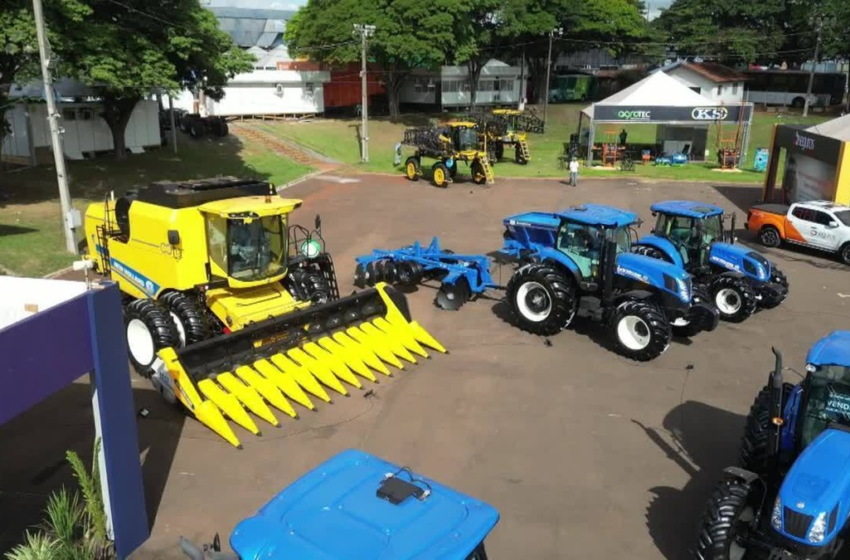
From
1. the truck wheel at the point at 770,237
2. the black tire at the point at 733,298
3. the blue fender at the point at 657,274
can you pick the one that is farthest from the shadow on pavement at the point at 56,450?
the truck wheel at the point at 770,237

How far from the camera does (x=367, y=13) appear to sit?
39625mm

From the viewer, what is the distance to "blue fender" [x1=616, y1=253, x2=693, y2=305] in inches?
438

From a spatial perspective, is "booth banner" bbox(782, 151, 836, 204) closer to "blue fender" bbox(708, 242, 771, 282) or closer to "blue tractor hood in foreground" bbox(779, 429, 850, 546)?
"blue fender" bbox(708, 242, 771, 282)

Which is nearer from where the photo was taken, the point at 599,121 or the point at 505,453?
the point at 505,453

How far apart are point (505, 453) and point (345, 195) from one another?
19.0 m

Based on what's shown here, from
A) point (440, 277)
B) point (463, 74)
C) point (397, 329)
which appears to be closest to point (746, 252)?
point (440, 277)

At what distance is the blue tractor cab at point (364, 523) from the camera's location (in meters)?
3.89

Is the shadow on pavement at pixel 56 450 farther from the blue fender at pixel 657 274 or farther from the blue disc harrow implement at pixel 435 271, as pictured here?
the blue fender at pixel 657 274

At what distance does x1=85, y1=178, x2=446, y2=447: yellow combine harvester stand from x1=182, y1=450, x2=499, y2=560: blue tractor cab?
178 inches

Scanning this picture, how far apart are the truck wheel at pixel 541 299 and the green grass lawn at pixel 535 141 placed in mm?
18942

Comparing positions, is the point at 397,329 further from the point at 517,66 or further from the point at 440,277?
the point at 517,66

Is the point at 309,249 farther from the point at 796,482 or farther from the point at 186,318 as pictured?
the point at 796,482

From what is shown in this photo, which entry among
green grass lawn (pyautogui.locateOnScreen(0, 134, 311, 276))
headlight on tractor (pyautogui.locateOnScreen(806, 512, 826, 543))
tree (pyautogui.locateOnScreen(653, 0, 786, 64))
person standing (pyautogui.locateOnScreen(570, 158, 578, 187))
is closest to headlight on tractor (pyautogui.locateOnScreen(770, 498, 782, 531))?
headlight on tractor (pyautogui.locateOnScreen(806, 512, 826, 543))

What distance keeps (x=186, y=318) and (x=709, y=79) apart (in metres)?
49.1
